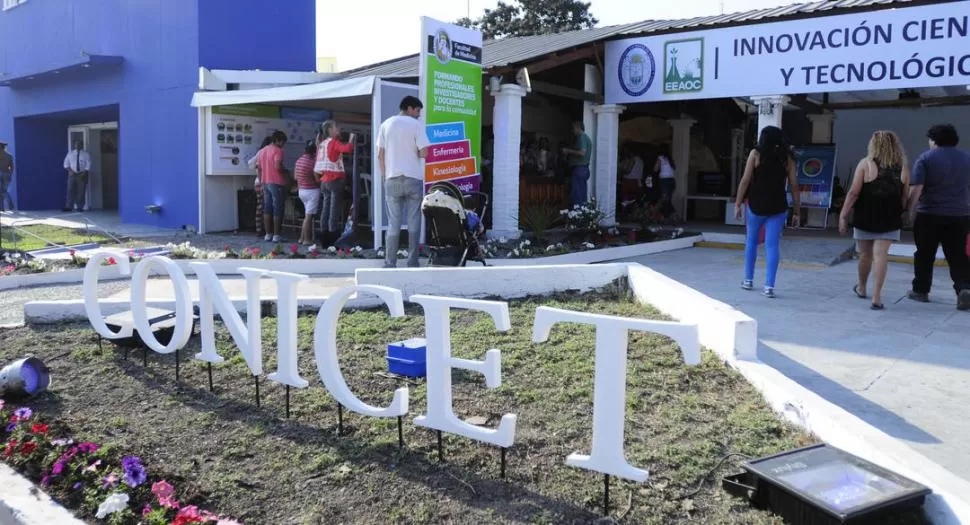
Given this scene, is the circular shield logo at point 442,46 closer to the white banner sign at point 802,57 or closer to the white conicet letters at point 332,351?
the white banner sign at point 802,57

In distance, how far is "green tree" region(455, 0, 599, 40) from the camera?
149ft

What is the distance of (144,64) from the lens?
15.5 meters

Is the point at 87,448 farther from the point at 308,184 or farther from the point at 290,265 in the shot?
the point at 308,184

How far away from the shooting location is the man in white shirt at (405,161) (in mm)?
7980

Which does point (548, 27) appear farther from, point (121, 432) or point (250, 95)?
point (121, 432)

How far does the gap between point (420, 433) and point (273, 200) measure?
27.9 ft

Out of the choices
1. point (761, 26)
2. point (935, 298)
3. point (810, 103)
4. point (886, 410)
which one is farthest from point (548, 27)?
point (886, 410)

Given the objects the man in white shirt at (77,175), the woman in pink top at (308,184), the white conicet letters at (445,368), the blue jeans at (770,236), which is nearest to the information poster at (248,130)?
the woman in pink top at (308,184)

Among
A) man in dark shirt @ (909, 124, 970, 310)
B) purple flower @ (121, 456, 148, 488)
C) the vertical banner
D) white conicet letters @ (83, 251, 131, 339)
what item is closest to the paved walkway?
man in dark shirt @ (909, 124, 970, 310)

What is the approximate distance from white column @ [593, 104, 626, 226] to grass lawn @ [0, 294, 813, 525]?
816 centimetres

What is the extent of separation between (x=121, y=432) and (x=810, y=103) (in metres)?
14.9

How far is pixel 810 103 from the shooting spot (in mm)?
15648

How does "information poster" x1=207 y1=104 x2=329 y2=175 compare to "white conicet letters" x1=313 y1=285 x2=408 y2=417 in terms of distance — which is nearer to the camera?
"white conicet letters" x1=313 y1=285 x2=408 y2=417

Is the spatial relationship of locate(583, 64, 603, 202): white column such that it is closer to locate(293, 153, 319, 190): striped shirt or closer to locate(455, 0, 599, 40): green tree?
locate(293, 153, 319, 190): striped shirt
